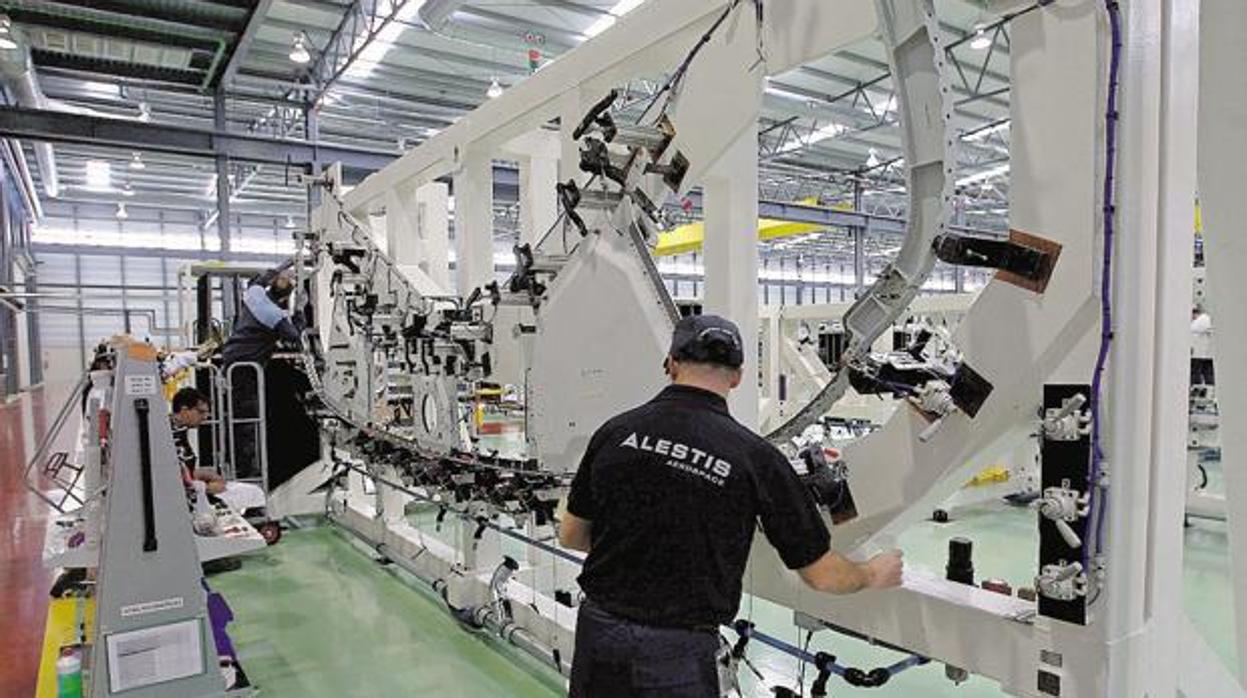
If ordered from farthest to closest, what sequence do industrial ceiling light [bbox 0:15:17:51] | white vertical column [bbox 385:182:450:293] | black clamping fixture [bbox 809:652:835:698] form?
industrial ceiling light [bbox 0:15:17:51]
white vertical column [bbox 385:182:450:293]
black clamping fixture [bbox 809:652:835:698]

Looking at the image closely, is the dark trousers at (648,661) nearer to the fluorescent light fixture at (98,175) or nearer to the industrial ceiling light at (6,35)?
the industrial ceiling light at (6,35)

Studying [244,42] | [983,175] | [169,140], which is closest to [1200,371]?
[983,175]

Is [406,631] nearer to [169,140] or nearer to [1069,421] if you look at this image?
[1069,421]

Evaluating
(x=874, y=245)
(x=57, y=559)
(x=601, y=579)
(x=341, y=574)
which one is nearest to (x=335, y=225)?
(x=341, y=574)

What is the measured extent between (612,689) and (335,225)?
4.62 m

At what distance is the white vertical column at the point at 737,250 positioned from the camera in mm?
2387

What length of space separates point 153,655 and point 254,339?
3488mm

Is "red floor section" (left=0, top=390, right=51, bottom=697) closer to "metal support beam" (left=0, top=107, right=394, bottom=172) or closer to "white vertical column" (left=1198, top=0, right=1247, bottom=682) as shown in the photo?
"metal support beam" (left=0, top=107, right=394, bottom=172)

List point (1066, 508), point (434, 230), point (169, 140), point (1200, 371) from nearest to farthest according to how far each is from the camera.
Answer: point (1066, 508) < point (434, 230) < point (1200, 371) < point (169, 140)

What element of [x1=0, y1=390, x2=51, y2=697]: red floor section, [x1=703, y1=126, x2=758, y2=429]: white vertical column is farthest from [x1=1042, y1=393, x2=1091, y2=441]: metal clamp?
[x1=0, y1=390, x2=51, y2=697]: red floor section

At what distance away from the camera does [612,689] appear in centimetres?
170

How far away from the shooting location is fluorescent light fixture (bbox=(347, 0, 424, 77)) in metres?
7.79

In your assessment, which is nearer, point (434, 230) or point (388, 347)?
point (388, 347)

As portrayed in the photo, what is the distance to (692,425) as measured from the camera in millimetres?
1629
